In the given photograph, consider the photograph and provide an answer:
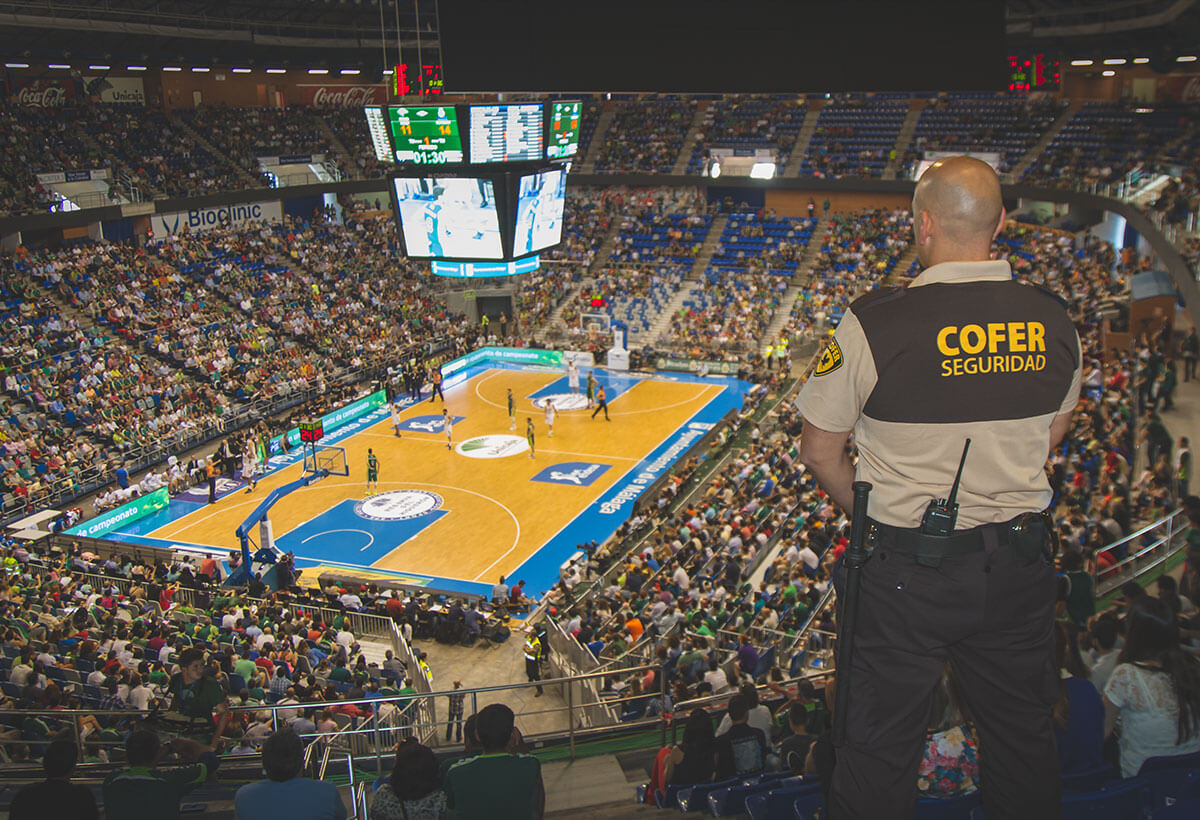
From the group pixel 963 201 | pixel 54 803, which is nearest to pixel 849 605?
pixel 963 201

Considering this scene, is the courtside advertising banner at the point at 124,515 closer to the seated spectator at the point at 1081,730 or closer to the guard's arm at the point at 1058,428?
the seated spectator at the point at 1081,730

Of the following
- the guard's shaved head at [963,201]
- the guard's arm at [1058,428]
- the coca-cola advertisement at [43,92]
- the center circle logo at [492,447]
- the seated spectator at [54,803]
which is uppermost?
the coca-cola advertisement at [43,92]

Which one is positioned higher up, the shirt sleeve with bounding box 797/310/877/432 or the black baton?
the shirt sleeve with bounding box 797/310/877/432

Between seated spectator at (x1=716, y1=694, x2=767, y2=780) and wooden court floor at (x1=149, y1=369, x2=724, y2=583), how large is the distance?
635 inches

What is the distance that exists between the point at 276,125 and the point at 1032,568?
168 ft

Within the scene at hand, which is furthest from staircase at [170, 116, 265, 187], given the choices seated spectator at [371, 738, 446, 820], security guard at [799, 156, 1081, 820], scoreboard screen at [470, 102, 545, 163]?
security guard at [799, 156, 1081, 820]

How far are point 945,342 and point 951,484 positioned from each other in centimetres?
44

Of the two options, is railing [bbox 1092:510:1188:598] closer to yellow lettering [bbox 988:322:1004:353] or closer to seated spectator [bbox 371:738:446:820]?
seated spectator [bbox 371:738:446:820]

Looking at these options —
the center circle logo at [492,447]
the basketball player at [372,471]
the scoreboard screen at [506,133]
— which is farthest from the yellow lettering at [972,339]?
the center circle logo at [492,447]

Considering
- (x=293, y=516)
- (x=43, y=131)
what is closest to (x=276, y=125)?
(x=43, y=131)

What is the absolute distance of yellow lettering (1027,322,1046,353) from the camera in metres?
3.07

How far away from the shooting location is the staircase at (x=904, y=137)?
46.5 m

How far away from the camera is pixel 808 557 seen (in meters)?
15.9

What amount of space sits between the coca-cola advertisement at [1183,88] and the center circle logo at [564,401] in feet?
87.8
